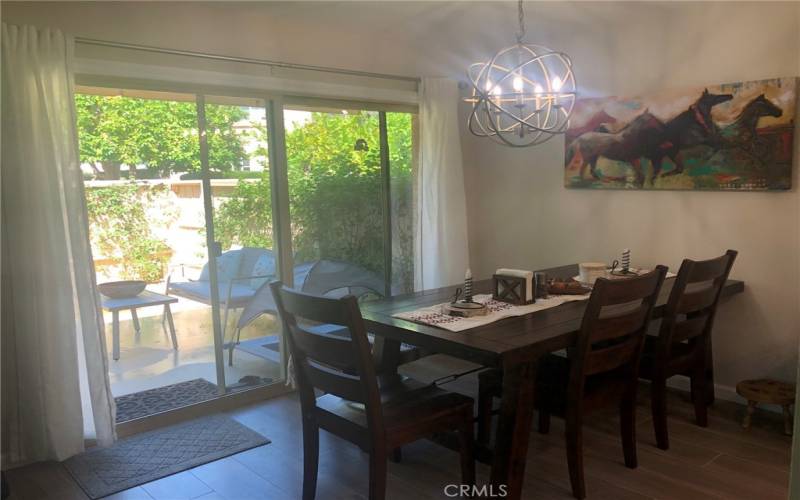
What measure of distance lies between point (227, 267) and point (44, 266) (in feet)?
3.23

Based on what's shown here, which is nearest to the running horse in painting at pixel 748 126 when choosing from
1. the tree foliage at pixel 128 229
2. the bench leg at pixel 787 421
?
the bench leg at pixel 787 421

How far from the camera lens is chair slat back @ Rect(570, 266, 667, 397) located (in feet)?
7.38

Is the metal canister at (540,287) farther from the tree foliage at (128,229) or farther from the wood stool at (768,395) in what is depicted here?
the tree foliage at (128,229)

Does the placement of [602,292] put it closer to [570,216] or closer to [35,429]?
[570,216]

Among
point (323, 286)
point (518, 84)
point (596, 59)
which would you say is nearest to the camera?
point (518, 84)

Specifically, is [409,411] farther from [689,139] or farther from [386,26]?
[386,26]

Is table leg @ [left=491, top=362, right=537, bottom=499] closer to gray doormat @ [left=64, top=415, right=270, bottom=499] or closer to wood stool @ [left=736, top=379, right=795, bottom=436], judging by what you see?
gray doormat @ [left=64, top=415, right=270, bottom=499]

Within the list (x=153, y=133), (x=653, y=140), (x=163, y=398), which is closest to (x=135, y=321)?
(x=163, y=398)

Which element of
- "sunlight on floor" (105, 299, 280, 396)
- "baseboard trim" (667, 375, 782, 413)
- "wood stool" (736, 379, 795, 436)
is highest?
"sunlight on floor" (105, 299, 280, 396)

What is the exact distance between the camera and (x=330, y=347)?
2078 millimetres

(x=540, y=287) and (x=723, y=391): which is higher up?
(x=540, y=287)

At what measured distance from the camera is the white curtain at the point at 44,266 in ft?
8.63

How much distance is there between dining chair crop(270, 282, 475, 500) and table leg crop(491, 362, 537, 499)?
0.46 ft

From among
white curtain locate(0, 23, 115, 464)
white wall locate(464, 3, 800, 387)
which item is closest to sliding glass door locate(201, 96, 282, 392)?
white curtain locate(0, 23, 115, 464)
